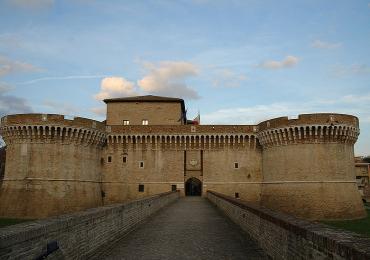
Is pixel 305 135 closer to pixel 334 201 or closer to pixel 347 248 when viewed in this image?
pixel 334 201

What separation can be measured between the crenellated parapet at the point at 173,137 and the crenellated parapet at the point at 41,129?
5129 mm

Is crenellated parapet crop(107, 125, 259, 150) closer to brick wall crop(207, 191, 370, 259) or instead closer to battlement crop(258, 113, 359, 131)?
battlement crop(258, 113, 359, 131)

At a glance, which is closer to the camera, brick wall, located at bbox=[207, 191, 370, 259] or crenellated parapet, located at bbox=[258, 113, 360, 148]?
brick wall, located at bbox=[207, 191, 370, 259]

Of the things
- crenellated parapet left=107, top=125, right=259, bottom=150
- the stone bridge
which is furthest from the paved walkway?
crenellated parapet left=107, top=125, right=259, bottom=150

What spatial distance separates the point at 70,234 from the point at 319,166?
2546 centimetres

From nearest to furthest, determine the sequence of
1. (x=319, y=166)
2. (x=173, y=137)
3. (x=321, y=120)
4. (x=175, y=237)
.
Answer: (x=175, y=237) → (x=321, y=120) → (x=319, y=166) → (x=173, y=137)

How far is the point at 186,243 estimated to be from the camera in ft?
36.7

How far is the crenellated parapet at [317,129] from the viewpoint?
1153 inches

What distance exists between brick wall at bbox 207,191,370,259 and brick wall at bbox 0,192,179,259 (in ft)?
14.7

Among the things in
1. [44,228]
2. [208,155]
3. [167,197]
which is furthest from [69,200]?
[44,228]

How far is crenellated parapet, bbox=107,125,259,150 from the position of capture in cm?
3612

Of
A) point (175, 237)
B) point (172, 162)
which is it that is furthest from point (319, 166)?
point (175, 237)

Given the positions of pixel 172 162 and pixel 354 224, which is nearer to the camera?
pixel 354 224

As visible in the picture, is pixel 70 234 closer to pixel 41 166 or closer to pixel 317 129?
pixel 41 166
